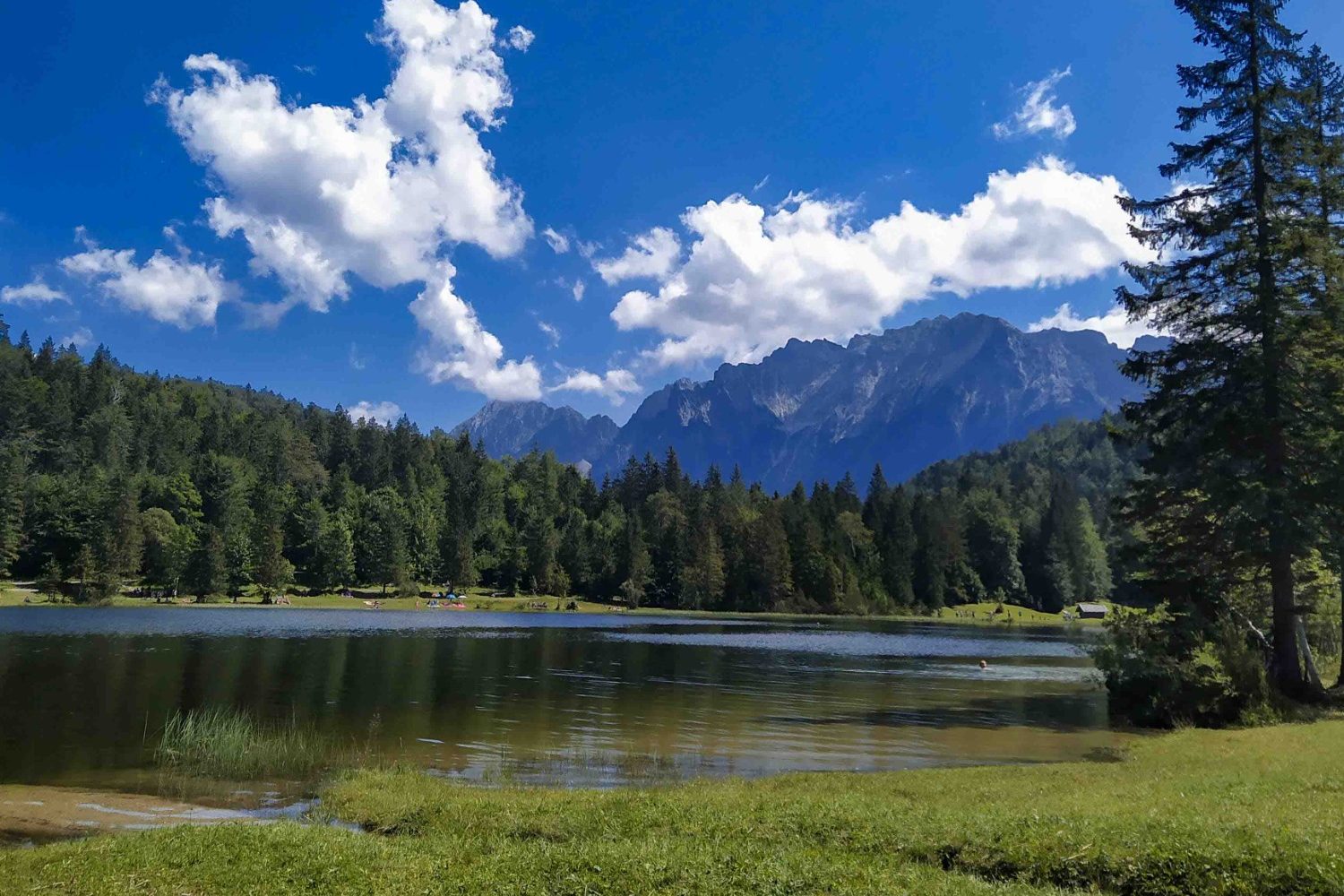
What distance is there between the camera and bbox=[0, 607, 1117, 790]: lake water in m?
26.0

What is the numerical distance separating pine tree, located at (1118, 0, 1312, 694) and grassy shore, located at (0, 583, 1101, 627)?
11375 centimetres

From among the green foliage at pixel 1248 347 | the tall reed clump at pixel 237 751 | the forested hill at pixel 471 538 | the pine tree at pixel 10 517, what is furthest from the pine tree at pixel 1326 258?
the pine tree at pixel 10 517

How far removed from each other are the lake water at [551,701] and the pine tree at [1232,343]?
9.01 m

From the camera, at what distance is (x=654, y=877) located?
36.9 feet

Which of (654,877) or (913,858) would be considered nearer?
(654,877)

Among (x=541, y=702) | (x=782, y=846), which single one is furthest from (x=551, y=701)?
(x=782, y=846)

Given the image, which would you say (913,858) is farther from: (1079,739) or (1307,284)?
(1307,284)

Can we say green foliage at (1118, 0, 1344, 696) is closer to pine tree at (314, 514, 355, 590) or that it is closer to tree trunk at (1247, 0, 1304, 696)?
tree trunk at (1247, 0, 1304, 696)

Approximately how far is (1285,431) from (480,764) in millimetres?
30173

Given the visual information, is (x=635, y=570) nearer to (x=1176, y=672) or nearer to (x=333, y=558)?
(x=333, y=558)

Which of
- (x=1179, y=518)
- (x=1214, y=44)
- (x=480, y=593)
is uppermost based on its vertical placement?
(x=1214, y=44)

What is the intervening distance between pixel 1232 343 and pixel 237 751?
37567 mm

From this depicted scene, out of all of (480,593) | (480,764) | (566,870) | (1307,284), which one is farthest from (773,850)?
(480,593)

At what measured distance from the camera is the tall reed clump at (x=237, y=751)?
23328 mm
